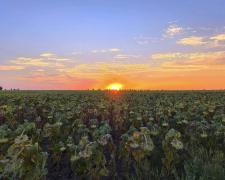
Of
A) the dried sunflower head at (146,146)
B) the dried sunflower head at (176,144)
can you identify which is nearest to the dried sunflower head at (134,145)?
the dried sunflower head at (146,146)

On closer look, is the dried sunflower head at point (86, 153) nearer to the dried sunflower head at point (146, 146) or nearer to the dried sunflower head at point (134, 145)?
the dried sunflower head at point (134, 145)

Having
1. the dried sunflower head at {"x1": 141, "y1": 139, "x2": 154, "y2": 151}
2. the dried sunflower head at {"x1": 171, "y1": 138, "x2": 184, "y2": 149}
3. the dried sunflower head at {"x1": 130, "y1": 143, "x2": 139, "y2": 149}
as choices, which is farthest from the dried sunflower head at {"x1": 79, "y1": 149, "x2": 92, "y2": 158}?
the dried sunflower head at {"x1": 171, "y1": 138, "x2": 184, "y2": 149}

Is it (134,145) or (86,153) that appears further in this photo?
(134,145)

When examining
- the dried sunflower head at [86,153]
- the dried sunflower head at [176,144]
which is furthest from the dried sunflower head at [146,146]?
the dried sunflower head at [86,153]

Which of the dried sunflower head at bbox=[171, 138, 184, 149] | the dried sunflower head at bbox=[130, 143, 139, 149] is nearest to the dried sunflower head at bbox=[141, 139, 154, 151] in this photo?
the dried sunflower head at bbox=[130, 143, 139, 149]

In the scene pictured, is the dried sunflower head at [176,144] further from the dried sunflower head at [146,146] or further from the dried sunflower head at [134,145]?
the dried sunflower head at [134,145]

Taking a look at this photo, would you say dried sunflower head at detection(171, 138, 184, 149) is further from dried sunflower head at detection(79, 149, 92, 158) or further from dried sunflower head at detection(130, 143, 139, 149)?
dried sunflower head at detection(79, 149, 92, 158)

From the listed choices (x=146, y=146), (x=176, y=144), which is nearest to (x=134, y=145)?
(x=146, y=146)

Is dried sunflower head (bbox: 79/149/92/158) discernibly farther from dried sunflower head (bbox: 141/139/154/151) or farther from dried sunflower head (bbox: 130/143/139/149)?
dried sunflower head (bbox: 141/139/154/151)

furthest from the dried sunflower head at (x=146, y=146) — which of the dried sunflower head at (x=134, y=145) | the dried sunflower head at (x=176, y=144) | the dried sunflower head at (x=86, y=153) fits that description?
the dried sunflower head at (x=86, y=153)

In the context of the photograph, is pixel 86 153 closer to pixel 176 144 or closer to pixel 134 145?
pixel 134 145

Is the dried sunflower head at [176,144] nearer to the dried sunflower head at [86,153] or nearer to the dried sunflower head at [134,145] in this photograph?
the dried sunflower head at [134,145]

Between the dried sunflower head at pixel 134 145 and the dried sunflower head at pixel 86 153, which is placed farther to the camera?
the dried sunflower head at pixel 134 145

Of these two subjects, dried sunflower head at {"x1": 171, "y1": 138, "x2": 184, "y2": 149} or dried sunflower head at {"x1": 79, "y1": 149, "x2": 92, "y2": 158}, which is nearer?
dried sunflower head at {"x1": 79, "y1": 149, "x2": 92, "y2": 158}
